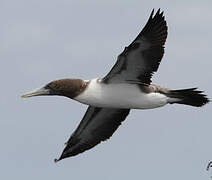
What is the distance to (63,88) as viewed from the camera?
20.5 metres

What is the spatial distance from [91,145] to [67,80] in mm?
2969

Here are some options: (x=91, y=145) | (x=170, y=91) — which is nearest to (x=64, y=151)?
(x=91, y=145)

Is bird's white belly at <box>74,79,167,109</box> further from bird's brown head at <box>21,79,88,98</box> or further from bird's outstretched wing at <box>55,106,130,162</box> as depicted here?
bird's outstretched wing at <box>55,106,130,162</box>

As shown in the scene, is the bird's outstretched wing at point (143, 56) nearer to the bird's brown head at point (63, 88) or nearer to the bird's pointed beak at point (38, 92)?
the bird's brown head at point (63, 88)

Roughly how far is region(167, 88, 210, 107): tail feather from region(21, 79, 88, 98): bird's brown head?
2301 millimetres

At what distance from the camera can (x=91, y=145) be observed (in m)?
22.9

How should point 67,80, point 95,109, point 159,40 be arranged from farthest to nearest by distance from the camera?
point 95,109
point 67,80
point 159,40

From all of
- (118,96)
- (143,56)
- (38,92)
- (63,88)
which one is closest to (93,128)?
(38,92)

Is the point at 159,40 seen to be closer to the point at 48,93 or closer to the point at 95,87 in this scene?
the point at 95,87

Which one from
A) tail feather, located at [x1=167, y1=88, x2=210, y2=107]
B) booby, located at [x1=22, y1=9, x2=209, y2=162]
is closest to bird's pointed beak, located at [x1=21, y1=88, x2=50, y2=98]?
booby, located at [x1=22, y1=9, x2=209, y2=162]

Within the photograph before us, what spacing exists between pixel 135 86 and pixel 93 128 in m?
2.93

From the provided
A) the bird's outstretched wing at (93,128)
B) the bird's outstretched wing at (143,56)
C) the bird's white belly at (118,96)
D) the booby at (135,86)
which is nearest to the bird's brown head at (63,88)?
the booby at (135,86)

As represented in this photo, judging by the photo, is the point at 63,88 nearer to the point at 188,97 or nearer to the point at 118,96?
the point at 118,96

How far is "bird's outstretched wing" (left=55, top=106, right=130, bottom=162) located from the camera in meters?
22.4
